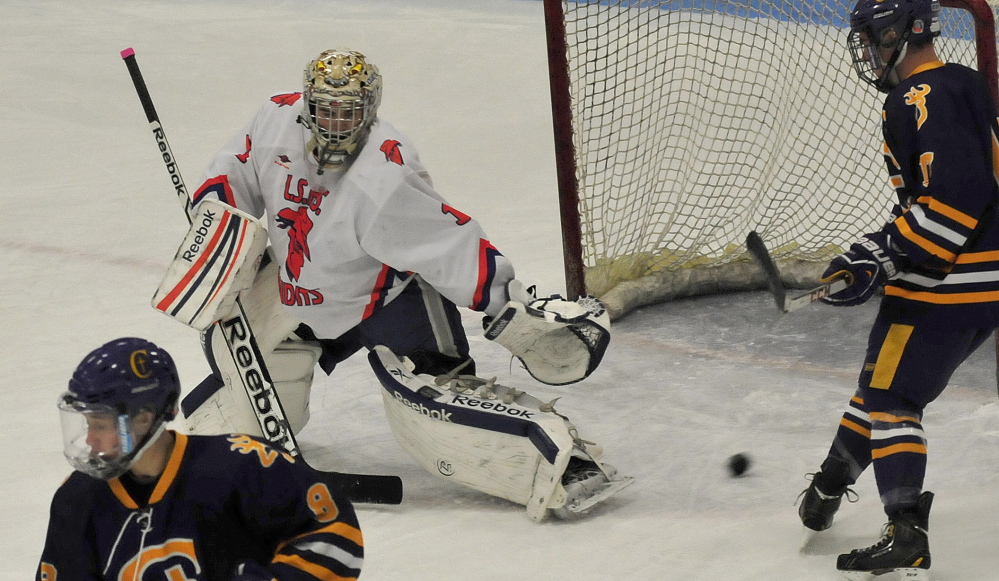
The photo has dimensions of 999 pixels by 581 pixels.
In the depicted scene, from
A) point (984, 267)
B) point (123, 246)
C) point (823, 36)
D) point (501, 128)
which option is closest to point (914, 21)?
point (984, 267)

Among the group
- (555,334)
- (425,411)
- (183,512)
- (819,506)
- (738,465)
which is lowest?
(738,465)

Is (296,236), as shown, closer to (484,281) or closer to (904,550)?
(484,281)

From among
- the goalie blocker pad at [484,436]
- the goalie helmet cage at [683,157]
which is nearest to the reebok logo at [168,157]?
the goalie blocker pad at [484,436]

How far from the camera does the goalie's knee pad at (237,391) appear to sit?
2.74 metres

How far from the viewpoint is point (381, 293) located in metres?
2.70

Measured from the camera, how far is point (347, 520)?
1.51 metres

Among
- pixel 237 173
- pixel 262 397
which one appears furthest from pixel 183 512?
pixel 237 173

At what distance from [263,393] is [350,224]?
1.40 feet

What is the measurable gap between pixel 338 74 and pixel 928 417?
→ 5.71ft

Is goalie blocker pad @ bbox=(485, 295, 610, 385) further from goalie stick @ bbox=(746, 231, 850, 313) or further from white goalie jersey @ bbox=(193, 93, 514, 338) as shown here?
goalie stick @ bbox=(746, 231, 850, 313)

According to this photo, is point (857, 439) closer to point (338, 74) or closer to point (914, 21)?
point (914, 21)

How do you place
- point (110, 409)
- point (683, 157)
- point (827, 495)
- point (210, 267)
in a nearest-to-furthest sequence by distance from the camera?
point (110, 409), point (827, 495), point (210, 267), point (683, 157)

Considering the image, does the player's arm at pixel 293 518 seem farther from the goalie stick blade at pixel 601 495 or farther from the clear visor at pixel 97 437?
the goalie stick blade at pixel 601 495

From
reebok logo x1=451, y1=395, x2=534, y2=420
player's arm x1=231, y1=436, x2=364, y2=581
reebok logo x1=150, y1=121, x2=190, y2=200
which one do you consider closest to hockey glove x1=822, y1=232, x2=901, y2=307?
reebok logo x1=451, y1=395, x2=534, y2=420
